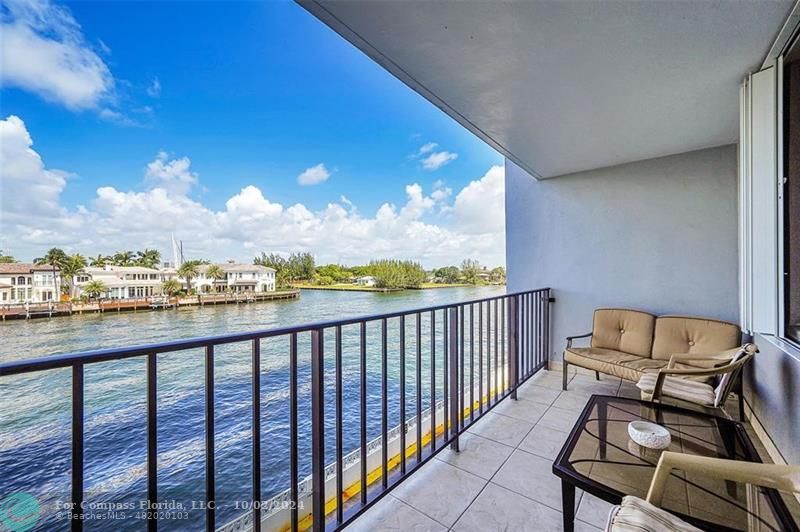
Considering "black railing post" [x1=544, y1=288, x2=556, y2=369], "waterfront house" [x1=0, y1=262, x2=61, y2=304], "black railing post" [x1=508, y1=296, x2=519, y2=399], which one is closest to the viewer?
"black railing post" [x1=508, y1=296, x2=519, y2=399]

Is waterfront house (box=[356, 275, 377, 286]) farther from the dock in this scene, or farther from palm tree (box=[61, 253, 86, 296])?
palm tree (box=[61, 253, 86, 296])

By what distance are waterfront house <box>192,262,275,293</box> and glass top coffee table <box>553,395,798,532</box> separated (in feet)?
59.9

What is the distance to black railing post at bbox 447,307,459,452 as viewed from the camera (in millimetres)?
2170

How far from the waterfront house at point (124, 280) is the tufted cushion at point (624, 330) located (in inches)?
701

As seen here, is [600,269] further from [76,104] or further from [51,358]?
[76,104]

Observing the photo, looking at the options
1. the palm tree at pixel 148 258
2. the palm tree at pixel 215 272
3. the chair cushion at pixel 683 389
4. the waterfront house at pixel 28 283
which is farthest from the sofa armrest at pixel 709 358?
the palm tree at pixel 148 258

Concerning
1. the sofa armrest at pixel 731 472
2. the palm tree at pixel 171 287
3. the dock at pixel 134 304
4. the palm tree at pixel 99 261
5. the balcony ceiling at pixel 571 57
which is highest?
the balcony ceiling at pixel 571 57

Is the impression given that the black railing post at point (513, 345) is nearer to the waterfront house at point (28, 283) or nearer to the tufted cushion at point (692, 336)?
the tufted cushion at point (692, 336)

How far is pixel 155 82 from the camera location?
17328mm

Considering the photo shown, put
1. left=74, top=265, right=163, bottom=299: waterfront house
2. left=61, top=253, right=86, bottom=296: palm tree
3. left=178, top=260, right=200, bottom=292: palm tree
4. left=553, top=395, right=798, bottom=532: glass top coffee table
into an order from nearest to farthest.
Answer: left=553, top=395, right=798, bottom=532: glass top coffee table, left=61, top=253, right=86, bottom=296: palm tree, left=74, top=265, right=163, bottom=299: waterfront house, left=178, top=260, right=200, bottom=292: palm tree

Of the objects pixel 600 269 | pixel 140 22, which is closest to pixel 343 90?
pixel 140 22

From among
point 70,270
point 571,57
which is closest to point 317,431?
point 571,57

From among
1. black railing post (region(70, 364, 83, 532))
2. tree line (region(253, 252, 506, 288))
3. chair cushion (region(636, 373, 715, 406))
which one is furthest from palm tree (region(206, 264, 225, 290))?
chair cushion (region(636, 373, 715, 406))

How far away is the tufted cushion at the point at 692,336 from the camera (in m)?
2.79
